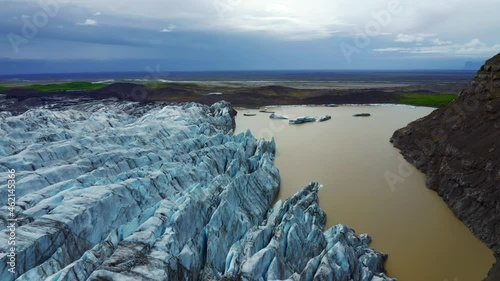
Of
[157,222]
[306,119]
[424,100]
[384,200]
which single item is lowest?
[384,200]

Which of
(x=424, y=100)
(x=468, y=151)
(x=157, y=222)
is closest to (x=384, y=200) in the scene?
(x=468, y=151)

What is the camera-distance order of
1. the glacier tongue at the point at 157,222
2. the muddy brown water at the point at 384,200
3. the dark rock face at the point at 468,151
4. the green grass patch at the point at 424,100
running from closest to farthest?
the glacier tongue at the point at 157,222 < the muddy brown water at the point at 384,200 < the dark rock face at the point at 468,151 < the green grass patch at the point at 424,100

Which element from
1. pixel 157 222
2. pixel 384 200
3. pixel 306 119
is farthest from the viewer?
pixel 306 119

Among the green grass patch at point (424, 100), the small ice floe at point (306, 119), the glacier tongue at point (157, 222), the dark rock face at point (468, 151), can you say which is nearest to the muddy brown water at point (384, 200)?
the dark rock face at point (468, 151)

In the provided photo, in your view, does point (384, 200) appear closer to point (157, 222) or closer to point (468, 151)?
point (468, 151)

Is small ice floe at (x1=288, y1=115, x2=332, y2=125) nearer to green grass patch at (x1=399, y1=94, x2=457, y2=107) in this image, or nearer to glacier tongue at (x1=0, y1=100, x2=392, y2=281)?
green grass patch at (x1=399, y1=94, x2=457, y2=107)

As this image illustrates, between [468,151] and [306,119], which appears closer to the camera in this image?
[468,151]

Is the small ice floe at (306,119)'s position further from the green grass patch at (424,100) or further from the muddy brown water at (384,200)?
the green grass patch at (424,100)
